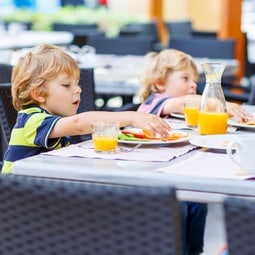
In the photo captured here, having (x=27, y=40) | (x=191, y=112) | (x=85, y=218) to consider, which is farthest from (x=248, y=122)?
(x=27, y=40)

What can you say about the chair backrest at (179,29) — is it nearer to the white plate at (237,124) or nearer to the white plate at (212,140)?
the white plate at (237,124)

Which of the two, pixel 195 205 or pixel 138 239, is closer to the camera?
pixel 138 239

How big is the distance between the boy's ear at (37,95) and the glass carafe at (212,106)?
55 cm

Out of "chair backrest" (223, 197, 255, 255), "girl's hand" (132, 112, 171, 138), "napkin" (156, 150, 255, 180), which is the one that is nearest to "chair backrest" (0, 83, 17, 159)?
"girl's hand" (132, 112, 171, 138)

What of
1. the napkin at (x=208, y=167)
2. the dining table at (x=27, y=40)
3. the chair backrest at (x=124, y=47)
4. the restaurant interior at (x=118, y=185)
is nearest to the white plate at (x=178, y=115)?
the restaurant interior at (x=118, y=185)

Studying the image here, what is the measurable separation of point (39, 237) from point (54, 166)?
1.99 feet

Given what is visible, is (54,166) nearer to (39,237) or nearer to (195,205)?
(39,237)

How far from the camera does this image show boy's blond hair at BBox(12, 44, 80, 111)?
2.77 m

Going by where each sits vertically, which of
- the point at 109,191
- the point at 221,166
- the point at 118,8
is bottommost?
the point at 118,8

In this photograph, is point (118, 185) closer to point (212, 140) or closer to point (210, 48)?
point (212, 140)

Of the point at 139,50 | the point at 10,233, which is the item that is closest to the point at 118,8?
the point at 139,50

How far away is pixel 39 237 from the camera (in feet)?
4.92

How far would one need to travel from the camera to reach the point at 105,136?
2.34 metres

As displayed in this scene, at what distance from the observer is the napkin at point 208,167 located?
202 centimetres
